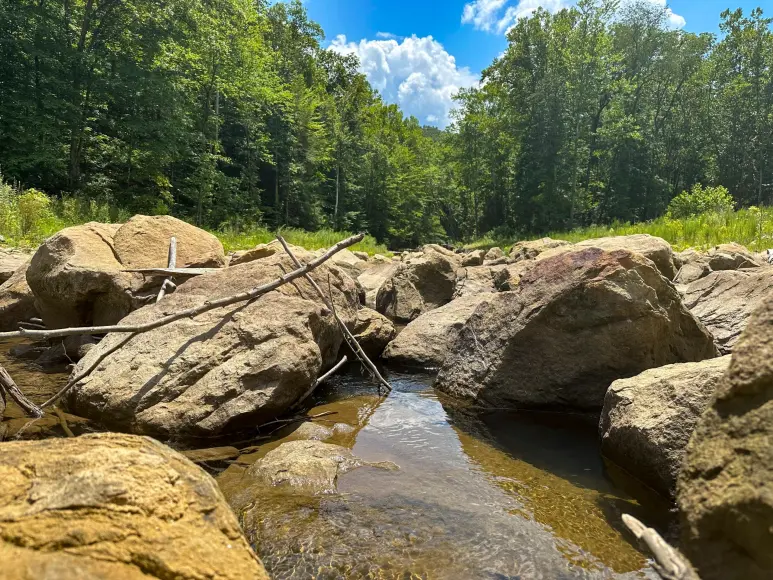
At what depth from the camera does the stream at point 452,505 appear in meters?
2.88

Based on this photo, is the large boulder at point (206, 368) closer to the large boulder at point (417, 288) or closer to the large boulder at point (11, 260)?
the large boulder at point (417, 288)

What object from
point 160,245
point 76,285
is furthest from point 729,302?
point 76,285

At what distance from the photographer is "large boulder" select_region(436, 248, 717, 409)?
198 inches

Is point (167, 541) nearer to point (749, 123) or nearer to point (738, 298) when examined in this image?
point (738, 298)

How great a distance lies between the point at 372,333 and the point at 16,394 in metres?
4.63

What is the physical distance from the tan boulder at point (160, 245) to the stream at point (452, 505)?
3207mm

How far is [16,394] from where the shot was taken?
13.9 ft

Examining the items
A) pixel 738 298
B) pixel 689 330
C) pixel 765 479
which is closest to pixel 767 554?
pixel 765 479

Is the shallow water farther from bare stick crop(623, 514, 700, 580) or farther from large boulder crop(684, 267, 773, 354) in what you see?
large boulder crop(684, 267, 773, 354)

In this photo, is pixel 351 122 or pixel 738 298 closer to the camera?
pixel 738 298

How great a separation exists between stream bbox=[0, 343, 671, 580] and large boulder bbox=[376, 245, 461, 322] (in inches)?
211

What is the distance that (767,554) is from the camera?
1642mm

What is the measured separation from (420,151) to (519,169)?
53.4ft

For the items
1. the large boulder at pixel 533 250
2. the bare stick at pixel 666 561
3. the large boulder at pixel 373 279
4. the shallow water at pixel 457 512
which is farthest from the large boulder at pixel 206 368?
the large boulder at pixel 533 250
